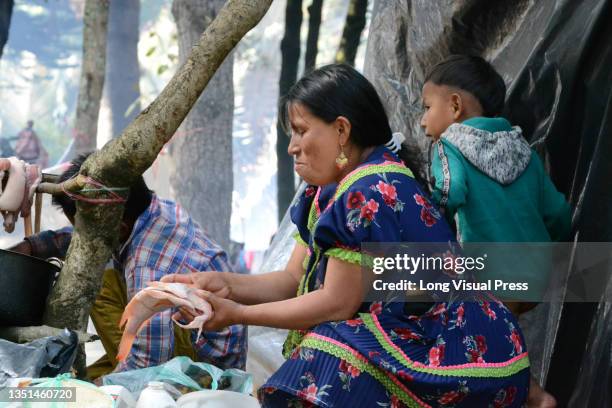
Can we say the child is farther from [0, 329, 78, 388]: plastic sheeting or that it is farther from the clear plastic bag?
[0, 329, 78, 388]: plastic sheeting

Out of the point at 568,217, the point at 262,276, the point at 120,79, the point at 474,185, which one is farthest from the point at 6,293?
the point at 120,79

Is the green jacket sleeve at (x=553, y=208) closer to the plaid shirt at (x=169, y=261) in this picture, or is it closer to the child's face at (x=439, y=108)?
the child's face at (x=439, y=108)

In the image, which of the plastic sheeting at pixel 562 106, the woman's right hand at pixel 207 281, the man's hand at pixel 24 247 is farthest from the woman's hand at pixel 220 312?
the man's hand at pixel 24 247

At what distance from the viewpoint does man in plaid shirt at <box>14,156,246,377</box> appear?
3418mm

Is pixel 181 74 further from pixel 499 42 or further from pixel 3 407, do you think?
pixel 499 42

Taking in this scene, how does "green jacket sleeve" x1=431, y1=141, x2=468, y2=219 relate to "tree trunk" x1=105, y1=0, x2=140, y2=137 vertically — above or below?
below

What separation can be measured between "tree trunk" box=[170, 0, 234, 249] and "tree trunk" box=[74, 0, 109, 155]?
1.49 meters

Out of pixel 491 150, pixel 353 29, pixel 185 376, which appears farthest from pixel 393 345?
pixel 353 29

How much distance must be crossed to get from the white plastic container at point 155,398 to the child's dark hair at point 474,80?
1498mm

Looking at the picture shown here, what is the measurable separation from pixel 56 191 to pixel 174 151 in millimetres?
6714

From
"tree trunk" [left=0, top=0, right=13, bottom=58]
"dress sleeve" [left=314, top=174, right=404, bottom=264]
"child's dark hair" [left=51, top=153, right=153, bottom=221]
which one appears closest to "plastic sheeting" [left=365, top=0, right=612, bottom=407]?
"dress sleeve" [left=314, top=174, right=404, bottom=264]

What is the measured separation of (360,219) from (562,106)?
4.74ft

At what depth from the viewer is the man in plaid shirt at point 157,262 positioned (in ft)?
11.2

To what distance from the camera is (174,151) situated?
393 inches
